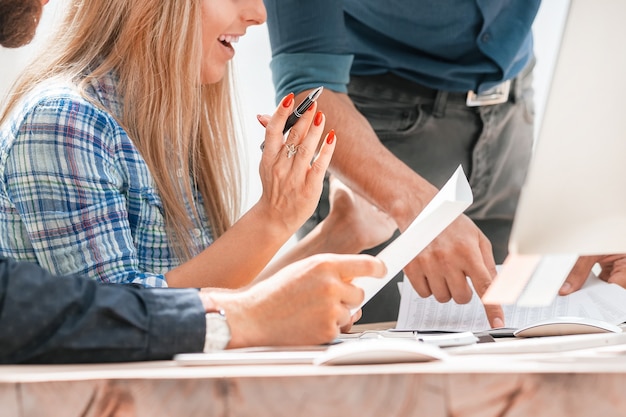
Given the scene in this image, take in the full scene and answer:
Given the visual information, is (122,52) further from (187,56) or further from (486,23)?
(486,23)

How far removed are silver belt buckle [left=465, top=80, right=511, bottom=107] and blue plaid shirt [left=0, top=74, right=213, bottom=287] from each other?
0.77m

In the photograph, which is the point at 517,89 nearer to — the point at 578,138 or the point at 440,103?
the point at 440,103

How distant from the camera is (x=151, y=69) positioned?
4.51ft

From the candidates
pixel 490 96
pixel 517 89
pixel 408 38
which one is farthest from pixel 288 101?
pixel 517 89

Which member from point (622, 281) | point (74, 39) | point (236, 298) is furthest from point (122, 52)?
point (622, 281)

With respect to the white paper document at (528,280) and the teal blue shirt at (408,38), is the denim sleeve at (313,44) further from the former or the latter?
the white paper document at (528,280)

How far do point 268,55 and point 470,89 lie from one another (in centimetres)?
108

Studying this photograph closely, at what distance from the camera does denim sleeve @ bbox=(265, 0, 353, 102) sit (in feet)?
5.16

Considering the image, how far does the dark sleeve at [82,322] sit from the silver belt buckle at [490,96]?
3.71 ft

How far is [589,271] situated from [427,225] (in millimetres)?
486

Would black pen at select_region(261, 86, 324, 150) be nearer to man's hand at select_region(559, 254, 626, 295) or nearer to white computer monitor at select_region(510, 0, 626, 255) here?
man's hand at select_region(559, 254, 626, 295)

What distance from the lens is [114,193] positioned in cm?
122

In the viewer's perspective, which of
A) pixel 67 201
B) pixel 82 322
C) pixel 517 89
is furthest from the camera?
pixel 517 89

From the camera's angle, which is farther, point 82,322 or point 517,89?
point 517,89
